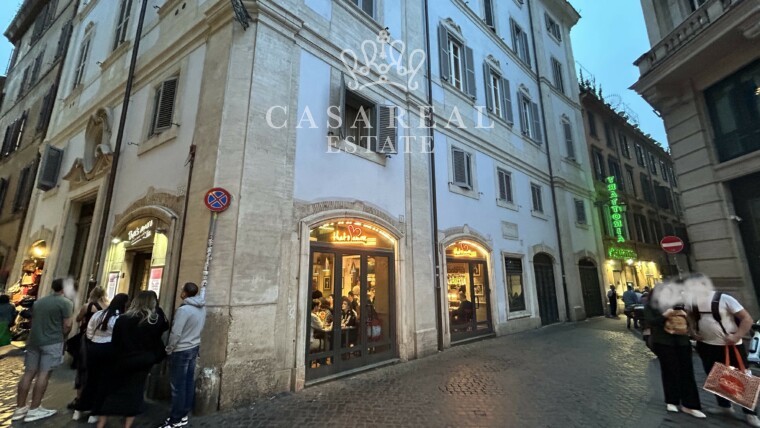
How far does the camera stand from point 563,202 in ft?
49.7

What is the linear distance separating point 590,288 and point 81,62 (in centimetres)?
2213

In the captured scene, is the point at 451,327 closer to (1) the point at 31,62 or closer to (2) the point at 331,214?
(2) the point at 331,214

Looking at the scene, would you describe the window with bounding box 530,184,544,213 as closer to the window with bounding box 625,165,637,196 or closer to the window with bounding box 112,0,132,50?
the window with bounding box 625,165,637,196

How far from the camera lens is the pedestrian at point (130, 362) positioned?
12.3 feet

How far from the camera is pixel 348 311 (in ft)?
22.3

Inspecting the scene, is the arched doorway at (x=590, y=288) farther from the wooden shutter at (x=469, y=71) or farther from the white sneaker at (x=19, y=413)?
the white sneaker at (x=19, y=413)

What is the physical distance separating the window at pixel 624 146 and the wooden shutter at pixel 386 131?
20.4m

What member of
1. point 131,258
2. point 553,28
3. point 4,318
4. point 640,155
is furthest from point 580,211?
point 4,318

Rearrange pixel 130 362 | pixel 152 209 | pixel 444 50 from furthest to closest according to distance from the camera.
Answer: pixel 444 50, pixel 152 209, pixel 130 362

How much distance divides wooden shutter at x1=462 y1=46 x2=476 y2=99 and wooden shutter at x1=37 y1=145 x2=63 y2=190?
13.5 meters

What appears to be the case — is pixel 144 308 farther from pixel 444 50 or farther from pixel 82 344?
pixel 444 50

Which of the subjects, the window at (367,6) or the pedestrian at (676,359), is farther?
the window at (367,6)

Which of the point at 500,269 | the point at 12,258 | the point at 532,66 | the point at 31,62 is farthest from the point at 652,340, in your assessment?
the point at 31,62

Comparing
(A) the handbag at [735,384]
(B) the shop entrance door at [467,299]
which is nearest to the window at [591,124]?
(B) the shop entrance door at [467,299]
